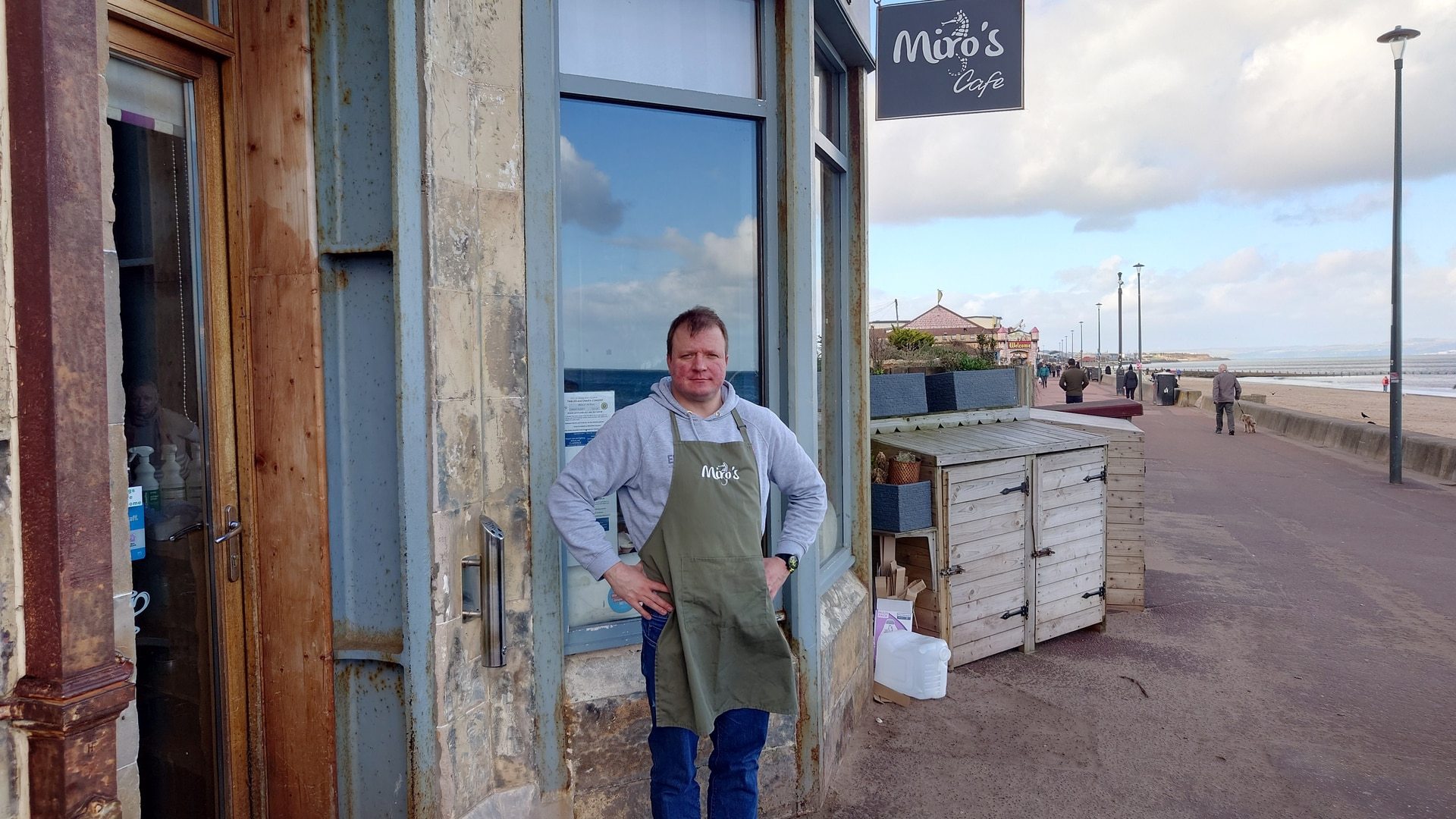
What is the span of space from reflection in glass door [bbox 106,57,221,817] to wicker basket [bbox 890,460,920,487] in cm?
368

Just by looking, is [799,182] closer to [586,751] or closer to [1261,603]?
[586,751]

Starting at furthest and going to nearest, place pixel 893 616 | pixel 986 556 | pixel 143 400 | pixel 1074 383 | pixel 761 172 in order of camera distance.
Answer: pixel 1074 383 < pixel 986 556 < pixel 893 616 < pixel 761 172 < pixel 143 400

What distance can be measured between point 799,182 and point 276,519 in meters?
2.32

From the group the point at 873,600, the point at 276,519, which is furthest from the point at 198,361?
the point at 873,600

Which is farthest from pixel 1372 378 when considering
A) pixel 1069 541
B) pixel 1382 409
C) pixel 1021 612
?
pixel 1021 612

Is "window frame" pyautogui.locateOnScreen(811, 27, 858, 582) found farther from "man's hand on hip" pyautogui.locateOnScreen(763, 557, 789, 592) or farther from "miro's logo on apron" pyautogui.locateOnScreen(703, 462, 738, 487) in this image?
"miro's logo on apron" pyautogui.locateOnScreen(703, 462, 738, 487)

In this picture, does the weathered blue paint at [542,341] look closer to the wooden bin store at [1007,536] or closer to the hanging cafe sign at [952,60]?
Answer: the wooden bin store at [1007,536]

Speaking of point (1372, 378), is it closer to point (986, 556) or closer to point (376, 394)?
point (986, 556)

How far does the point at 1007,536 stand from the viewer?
5.97m

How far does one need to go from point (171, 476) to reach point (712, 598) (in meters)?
1.58

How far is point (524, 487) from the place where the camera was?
3219 millimetres

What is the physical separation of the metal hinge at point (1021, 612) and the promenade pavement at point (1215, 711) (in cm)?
27

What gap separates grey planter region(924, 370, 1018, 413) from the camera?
6.57 meters

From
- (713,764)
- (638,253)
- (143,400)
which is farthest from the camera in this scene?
(638,253)
